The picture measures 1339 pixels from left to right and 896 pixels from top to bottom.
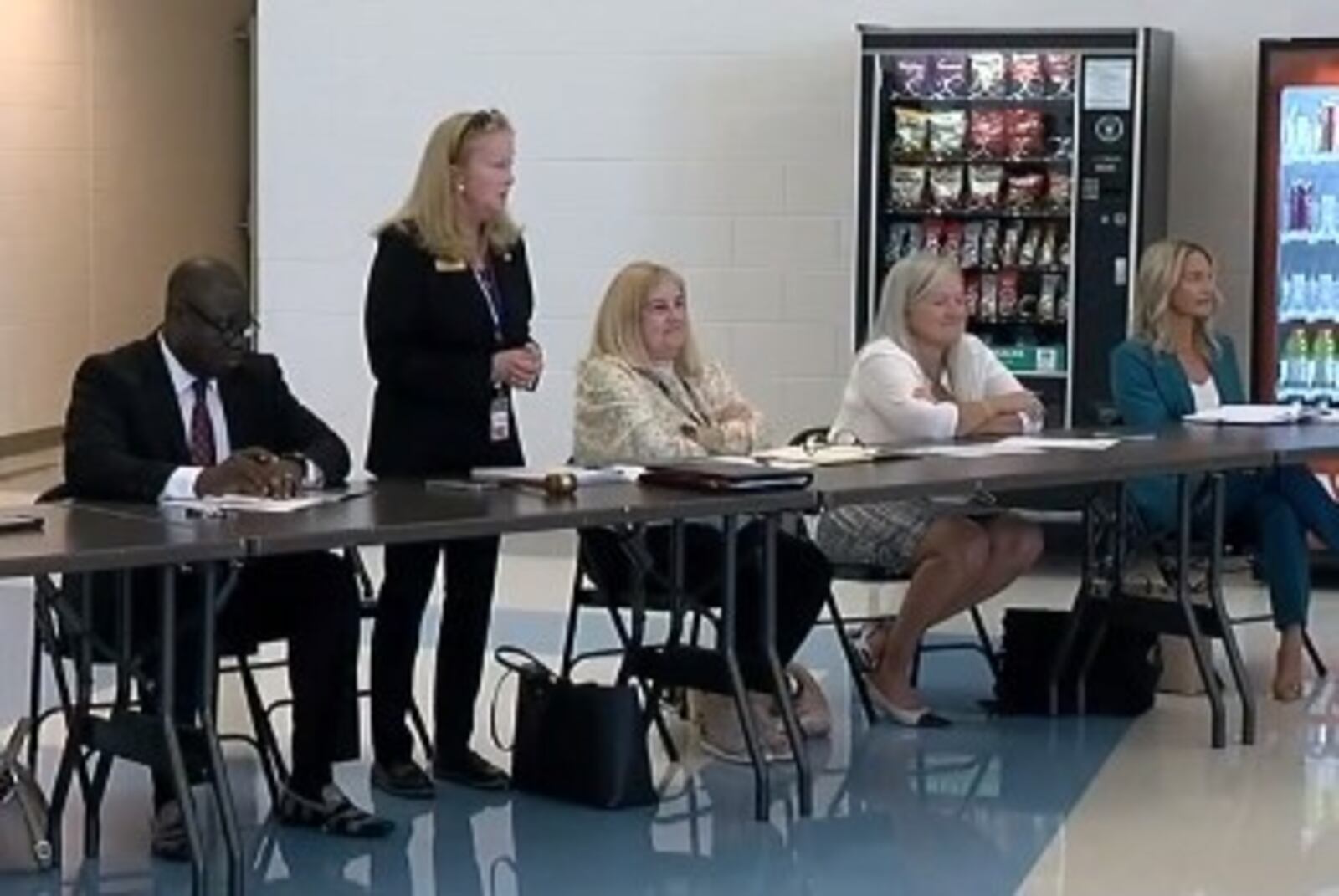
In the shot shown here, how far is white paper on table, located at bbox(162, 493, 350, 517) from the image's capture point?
4.66 m

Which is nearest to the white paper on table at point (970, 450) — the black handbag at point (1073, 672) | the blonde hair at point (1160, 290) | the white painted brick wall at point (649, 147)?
the black handbag at point (1073, 672)

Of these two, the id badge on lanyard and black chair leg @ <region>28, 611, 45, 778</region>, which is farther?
the id badge on lanyard

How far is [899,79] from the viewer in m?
8.61

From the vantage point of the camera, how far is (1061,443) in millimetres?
6207

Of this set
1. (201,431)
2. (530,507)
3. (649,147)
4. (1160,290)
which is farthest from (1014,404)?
(649,147)

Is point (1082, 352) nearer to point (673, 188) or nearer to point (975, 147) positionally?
point (975, 147)

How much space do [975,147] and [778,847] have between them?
3.99m

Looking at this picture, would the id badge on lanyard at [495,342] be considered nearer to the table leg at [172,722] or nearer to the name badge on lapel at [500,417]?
the name badge on lapel at [500,417]

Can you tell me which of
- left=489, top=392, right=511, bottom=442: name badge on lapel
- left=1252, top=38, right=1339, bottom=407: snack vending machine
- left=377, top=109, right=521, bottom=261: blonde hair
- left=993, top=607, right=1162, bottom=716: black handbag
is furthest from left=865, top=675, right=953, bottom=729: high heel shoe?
left=1252, top=38, right=1339, bottom=407: snack vending machine

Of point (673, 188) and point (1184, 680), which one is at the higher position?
point (673, 188)

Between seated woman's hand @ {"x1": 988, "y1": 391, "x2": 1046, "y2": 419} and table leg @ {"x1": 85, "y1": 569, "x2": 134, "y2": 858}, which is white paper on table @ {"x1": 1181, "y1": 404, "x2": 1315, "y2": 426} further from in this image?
table leg @ {"x1": 85, "y1": 569, "x2": 134, "y2": 858}

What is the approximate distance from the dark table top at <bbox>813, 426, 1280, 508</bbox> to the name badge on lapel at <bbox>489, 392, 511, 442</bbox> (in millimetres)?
646

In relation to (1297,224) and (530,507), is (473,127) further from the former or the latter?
(1297,224)

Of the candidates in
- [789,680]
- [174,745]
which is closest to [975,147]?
[789,680]
